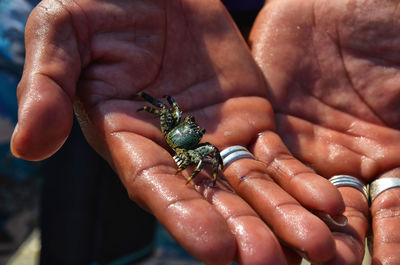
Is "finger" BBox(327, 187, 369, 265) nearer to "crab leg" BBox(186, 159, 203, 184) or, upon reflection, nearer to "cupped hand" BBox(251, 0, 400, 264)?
"cupped hand" BBox(251, 0, 400, 264)

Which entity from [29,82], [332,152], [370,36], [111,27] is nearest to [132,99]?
[111,27]

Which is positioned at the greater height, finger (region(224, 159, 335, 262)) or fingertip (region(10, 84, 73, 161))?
fingertip (region(10, 84, 73, 161))

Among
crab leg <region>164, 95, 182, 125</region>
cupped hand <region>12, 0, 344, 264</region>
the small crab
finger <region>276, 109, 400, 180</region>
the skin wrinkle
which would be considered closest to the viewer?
cupped hand <region>12, 0, 344, 264</region>

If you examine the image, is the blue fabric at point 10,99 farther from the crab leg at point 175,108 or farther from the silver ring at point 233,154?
the silver ring at point 233,154

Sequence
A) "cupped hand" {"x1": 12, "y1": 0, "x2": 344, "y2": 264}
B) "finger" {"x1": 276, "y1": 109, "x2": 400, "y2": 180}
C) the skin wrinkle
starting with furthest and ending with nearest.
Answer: the skin wrinkle
"finger" {"x1": 276, "y1": 109, "x2": 400, "y2": 180}
"cupped hand" {"x1": 12, "y1": 0, "x2": 344, "y2": 264}

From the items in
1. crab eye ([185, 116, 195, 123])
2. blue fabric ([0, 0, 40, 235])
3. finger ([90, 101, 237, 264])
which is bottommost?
blue fabric ([0, 0, 40, 235])

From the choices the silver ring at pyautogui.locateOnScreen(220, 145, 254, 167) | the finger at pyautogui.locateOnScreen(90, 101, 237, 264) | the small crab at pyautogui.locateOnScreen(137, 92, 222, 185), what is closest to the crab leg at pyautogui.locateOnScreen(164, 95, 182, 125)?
the small crab at pyautogui.locateOnScreen(137, 92, 222, 185)

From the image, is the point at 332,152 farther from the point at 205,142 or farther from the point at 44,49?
the point at 44,49
